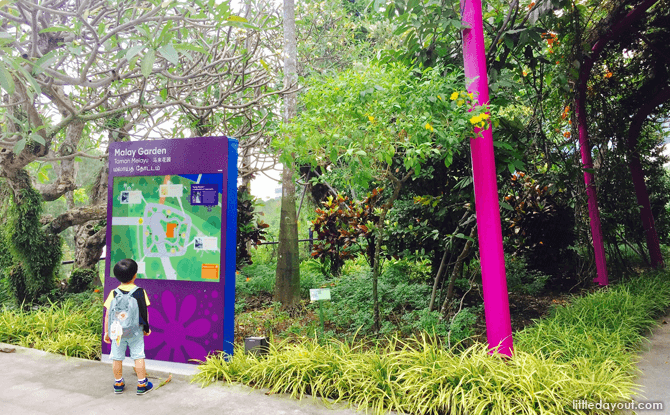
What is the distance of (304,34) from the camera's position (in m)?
10.5

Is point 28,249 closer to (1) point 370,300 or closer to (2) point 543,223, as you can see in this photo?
(1) point 370,300

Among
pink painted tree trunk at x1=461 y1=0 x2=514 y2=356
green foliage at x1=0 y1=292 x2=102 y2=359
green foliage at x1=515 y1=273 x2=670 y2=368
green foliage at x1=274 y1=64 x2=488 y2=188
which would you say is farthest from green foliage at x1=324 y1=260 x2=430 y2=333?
green foliage at x1=0 y1=292 x2=102 y2=359

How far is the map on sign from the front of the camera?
4289mm

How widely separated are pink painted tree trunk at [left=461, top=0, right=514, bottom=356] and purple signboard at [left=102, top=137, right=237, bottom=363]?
7.38 feet

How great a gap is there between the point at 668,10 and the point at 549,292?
446cm

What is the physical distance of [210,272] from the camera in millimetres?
4273

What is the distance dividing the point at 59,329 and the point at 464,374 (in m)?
4.46

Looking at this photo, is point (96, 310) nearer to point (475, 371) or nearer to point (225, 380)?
point (225, 380)

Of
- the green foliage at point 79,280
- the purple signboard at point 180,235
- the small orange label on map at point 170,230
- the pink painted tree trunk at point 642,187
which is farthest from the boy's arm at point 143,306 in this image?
the pink painted tree trunk at point 642,187

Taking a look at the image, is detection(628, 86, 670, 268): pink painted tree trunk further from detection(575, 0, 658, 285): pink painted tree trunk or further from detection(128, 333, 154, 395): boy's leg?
detection(128, 333, 154, 395): boy's leg

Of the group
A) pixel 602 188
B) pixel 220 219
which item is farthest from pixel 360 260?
pixel 220 219

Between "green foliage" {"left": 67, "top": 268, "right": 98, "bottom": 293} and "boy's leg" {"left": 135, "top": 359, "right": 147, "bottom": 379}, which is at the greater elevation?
"green foliage" {"left": 67, "top": 268, "right": 98, "bottom": 293}

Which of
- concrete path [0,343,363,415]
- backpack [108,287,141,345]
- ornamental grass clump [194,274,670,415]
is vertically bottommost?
concrete path [0,343,363,415]

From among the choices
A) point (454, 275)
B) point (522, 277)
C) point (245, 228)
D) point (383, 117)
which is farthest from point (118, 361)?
point (522, 277)
